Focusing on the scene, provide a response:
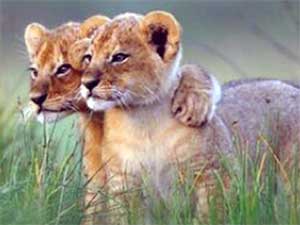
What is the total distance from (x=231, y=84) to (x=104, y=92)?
4.39ft

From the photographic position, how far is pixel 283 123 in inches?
299

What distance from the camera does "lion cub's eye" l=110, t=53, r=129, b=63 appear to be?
6.86 m

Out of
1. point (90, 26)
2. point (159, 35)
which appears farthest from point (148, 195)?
point (90, 26)

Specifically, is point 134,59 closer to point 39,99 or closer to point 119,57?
point 119,57

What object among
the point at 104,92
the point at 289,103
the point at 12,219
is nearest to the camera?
the point at 12,219

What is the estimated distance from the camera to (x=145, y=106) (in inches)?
275

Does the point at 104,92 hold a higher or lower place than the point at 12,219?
higher

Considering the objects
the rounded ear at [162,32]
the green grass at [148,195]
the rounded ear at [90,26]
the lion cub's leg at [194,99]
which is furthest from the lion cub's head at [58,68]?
the lion cub's leg at [194,99]

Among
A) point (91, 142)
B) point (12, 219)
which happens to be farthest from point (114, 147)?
point (12, 219)

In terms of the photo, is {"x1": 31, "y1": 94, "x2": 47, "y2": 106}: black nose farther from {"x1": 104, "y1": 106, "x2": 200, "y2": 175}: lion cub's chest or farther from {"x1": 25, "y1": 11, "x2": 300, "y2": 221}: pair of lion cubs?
{"x1": 104, "y1": 106, "x2": 200, "y2": 175}: lion cub's chest

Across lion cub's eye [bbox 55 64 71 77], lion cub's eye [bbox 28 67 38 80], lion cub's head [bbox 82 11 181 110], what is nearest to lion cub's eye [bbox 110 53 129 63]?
lion cub's head [bbox 82 11 181 110]

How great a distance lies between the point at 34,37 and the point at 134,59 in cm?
52

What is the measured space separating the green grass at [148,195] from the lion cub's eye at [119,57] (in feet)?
1.21

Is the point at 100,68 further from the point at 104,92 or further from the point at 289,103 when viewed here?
the point at 289,103
